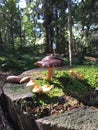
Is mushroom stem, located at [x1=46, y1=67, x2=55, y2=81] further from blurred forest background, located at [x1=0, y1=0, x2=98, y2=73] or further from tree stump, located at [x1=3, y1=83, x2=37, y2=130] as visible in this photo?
blurred forest background, located at [x1=0, y1=0, x2=98, y2=73]

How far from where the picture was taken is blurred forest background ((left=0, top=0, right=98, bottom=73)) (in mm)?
13055

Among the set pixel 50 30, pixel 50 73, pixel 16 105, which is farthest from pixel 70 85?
pixel 50 30

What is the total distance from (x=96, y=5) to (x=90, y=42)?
237cm

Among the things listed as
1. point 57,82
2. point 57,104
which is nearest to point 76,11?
point 57,82

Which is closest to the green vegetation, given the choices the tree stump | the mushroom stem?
the mushroom stem

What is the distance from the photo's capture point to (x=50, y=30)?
19.6 metres

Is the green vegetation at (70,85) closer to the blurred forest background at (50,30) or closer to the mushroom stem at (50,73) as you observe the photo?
the mushroom stem at (50,73)

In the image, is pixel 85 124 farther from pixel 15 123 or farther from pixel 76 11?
pixel 76 11

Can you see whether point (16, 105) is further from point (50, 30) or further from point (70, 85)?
point (50, 30)

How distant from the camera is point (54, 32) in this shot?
1962 cm

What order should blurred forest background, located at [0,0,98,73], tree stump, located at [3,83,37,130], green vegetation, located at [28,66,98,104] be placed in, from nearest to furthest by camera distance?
1. tree stump, located at [3,83,37,130]
2. green vegetation, located at [28,66,98,104]
3. blurred forest background, located at [0,0,98,73]

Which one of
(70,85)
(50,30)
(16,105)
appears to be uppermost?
(50,30)

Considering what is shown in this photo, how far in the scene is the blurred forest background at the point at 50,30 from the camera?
13055 millimetres

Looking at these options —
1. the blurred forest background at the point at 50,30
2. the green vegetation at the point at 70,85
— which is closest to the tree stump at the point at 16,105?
the green vegetation at the point at 70,85
